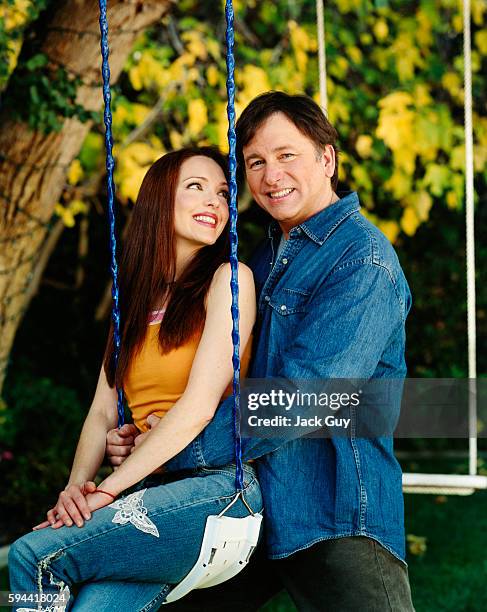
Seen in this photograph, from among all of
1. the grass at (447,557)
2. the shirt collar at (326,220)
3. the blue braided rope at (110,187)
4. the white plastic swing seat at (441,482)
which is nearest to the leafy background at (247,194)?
the grass at (447,557)

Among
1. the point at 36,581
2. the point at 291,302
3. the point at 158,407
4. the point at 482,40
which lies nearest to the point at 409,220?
the point at 482,40

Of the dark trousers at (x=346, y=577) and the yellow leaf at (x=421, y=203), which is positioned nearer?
the dark trousers at (x=346, y=577)

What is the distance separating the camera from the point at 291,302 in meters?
1.98

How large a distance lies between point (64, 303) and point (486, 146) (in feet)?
9.08

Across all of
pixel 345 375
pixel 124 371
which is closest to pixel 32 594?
pixel 124 371

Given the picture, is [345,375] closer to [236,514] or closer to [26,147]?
[236,514]

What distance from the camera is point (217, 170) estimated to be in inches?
84.7

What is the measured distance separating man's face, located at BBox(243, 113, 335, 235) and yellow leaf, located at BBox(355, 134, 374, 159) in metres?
2.78

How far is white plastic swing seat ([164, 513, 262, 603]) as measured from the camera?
1.77 metres

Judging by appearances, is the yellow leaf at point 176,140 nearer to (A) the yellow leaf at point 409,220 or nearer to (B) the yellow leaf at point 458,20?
(A) the yellow leaf at point 409,220

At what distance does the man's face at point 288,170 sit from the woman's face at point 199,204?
0.11m

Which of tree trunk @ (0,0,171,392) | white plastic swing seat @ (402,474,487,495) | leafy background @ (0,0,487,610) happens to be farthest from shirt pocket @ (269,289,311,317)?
leafy background @ (0,0,487,610)

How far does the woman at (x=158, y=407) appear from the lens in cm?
174

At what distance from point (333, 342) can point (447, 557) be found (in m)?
2.52
